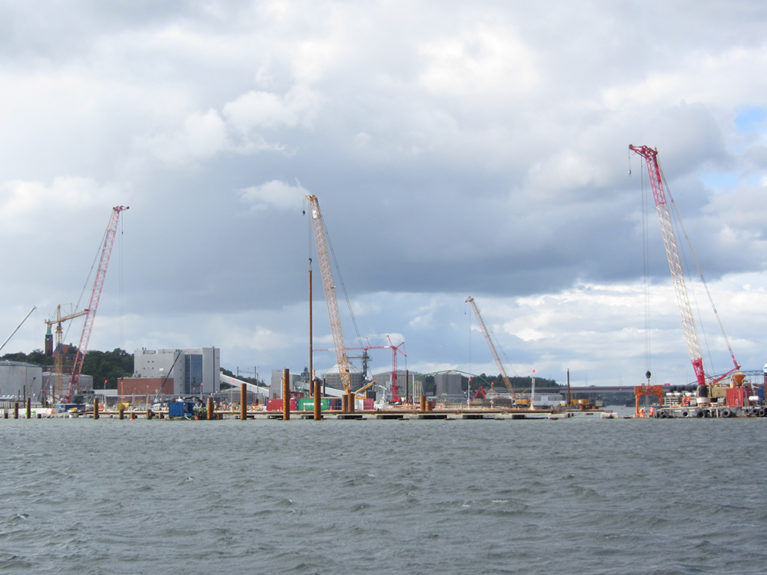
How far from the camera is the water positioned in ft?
89.4

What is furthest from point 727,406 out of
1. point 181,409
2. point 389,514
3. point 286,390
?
point 389,514

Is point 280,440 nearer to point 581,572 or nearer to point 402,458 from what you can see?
point 402,458

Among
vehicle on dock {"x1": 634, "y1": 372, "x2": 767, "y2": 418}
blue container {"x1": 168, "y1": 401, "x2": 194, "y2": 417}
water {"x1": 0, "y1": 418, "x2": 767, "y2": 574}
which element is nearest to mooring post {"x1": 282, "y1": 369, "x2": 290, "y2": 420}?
blue container {"x1": 168, "y1": 401, "x2": 194, "y2": 417}

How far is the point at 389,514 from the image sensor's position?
119 ft

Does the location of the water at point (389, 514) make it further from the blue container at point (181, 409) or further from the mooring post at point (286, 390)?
the blue container at point (181, 409)

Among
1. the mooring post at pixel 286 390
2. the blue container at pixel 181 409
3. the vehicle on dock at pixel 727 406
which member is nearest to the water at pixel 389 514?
the mooring post at pixel 286 390

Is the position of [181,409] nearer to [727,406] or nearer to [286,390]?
[286,390]

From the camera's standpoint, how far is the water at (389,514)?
27250 millimetres

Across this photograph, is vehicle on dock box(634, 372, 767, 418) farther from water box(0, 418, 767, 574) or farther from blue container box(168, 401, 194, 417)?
water box(0, 418, 767, 574)

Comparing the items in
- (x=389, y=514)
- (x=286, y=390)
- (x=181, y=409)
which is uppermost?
(x=286, y=390)

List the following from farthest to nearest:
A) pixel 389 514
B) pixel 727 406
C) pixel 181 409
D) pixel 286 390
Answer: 1. pixel 181 409
2. pixel 727 406
3. pixel 286 390
4. pixel 389 514

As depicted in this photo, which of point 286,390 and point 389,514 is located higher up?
point 286,390

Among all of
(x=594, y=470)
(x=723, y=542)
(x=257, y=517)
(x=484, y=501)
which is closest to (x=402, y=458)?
(x=594, y=470)

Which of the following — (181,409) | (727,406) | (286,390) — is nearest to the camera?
(286,390)
